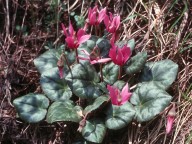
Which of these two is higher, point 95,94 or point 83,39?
point 83,39

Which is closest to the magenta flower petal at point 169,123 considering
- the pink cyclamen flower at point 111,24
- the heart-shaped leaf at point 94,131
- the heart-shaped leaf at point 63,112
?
the heart-shaped leaf at point 94,131

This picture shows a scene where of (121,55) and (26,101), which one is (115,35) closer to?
(121,55)

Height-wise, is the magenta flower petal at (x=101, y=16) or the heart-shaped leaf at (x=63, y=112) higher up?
the magenta flower petal at (x=101, y=16)

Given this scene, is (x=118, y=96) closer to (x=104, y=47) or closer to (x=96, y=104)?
(x=96, y=104)

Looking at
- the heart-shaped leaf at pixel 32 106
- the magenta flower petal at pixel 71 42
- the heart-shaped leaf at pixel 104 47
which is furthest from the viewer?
the heart-shaped leaf at pixel 104 47

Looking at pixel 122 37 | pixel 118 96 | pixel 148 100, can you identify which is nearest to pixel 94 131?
pixel 118 96

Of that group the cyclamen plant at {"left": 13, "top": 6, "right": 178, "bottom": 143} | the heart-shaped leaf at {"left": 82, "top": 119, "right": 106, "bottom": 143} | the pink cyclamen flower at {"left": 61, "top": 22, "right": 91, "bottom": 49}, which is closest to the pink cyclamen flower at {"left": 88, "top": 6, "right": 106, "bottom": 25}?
the cyclamen plant at {"left": 13, "top": 6, "right": 178, "bottom": 143}

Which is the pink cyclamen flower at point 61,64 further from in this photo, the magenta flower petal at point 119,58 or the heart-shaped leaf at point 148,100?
the heart-shaped leaf at point 148,100
